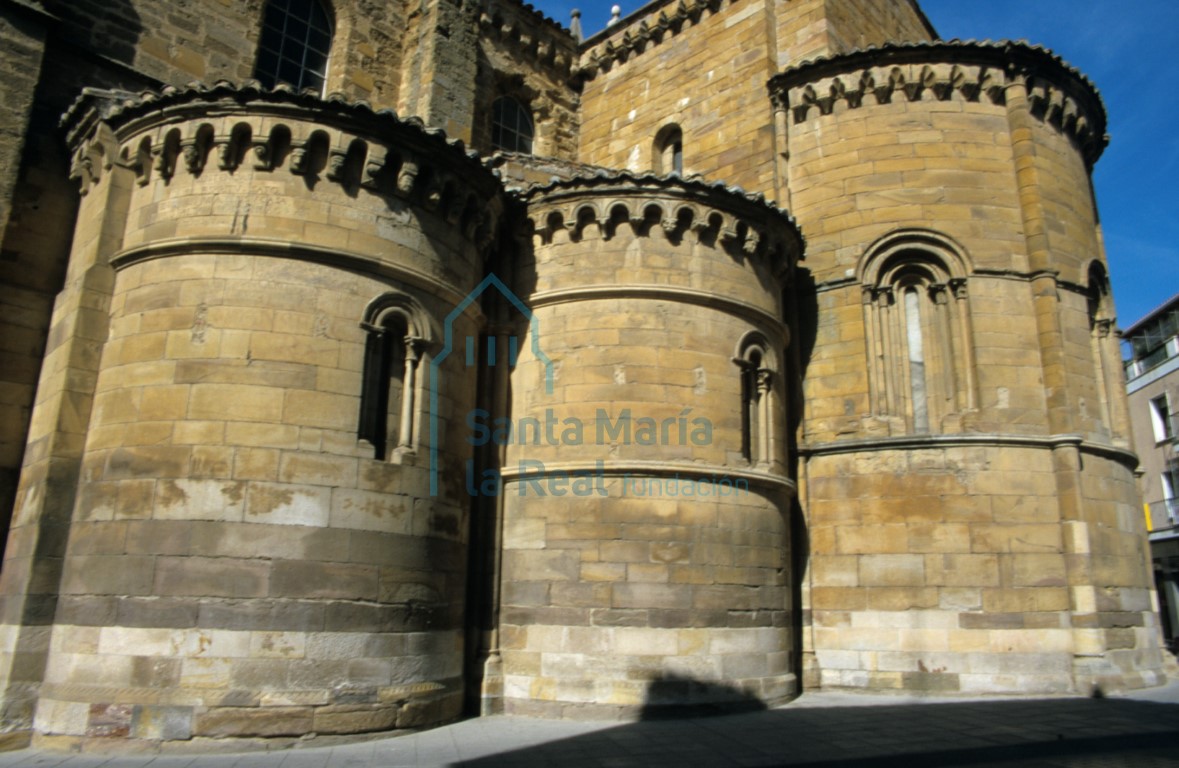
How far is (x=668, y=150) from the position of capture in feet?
56.4

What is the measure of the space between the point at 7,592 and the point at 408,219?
18.5ft

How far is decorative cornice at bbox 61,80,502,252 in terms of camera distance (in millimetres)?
9188

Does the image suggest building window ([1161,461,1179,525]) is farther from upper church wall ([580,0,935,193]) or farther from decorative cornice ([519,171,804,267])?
decorative cornice ([519,171,804,267])

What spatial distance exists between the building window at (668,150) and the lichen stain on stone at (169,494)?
447 inches

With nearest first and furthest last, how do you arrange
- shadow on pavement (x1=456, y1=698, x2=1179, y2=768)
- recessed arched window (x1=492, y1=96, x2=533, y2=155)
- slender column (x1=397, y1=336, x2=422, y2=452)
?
shadow on pavement (x1=456, y1=698, x2=1179, y2=768) → slender column (x1=397, y1=336, x2=422, y2=452) → recessed arched window (x1=492, y1=96, x2=533, y2=155)

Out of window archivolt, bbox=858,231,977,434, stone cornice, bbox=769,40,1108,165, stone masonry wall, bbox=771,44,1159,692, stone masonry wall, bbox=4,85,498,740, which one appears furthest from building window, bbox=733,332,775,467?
stone cornice, bbox=769,40,1108,165

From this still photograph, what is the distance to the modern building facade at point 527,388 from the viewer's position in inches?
335

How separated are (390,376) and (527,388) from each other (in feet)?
7.14

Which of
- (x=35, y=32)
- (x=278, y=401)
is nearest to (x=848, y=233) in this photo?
(x=278, y=401)

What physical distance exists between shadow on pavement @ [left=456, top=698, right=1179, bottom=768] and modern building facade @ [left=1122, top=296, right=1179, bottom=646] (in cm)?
2184

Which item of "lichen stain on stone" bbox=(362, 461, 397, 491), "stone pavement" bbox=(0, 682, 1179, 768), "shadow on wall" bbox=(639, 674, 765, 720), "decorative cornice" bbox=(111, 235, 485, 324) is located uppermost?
"decorative cornice" bbox=(111, 235, 485, 324)

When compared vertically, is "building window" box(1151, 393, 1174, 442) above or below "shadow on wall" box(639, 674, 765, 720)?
above

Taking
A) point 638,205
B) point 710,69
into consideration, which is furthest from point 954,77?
point 638,205

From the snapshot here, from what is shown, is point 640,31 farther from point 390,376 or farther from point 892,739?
point 892,739
